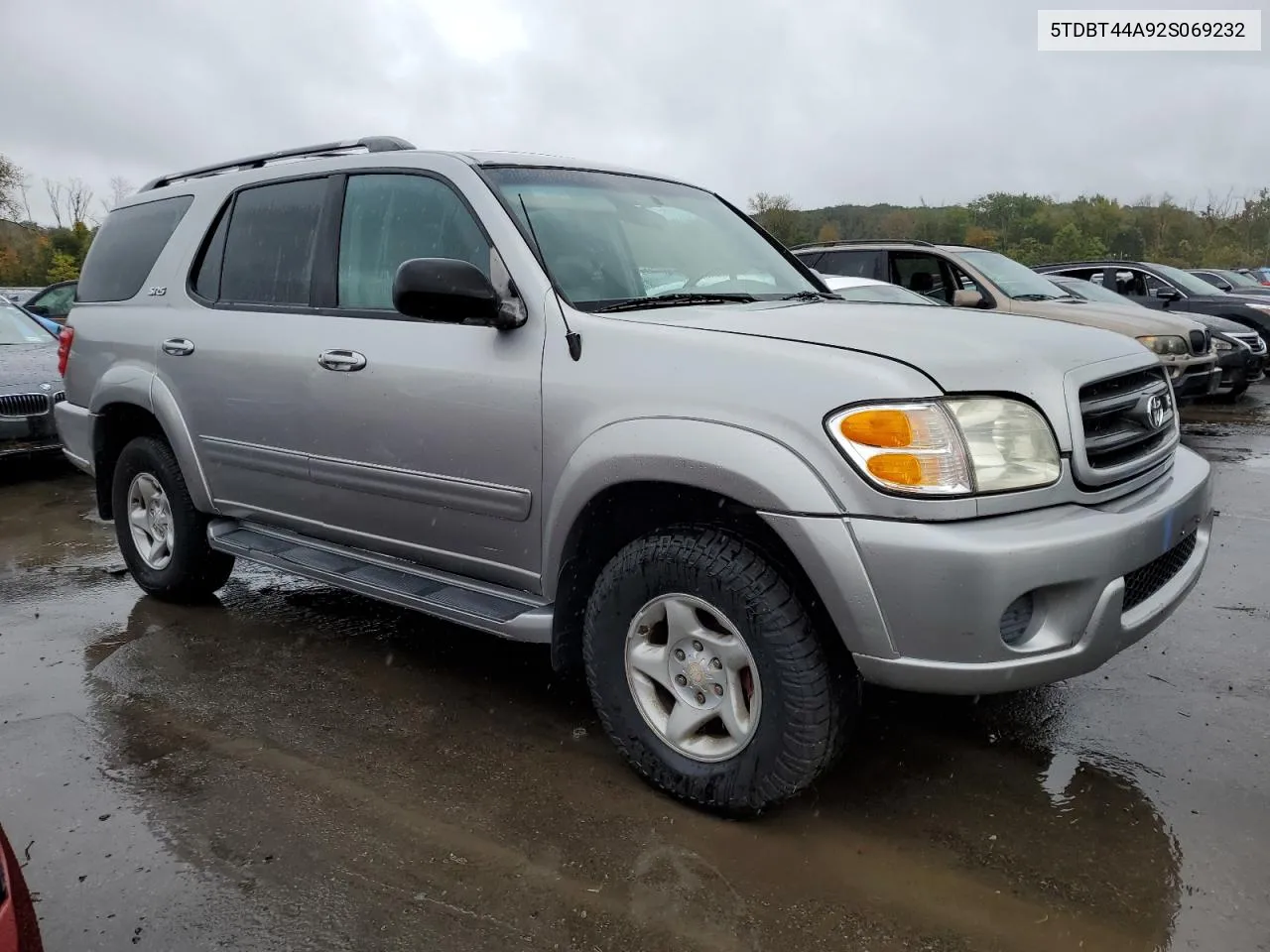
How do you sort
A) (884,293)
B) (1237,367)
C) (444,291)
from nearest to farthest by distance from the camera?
(444,291)
(884,293)
(1237,367)

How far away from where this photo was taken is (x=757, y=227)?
4.04m

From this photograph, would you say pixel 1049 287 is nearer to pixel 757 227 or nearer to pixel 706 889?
pixel 757 227

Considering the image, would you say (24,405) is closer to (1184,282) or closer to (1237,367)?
(1237,367)

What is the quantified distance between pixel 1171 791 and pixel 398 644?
2.72m

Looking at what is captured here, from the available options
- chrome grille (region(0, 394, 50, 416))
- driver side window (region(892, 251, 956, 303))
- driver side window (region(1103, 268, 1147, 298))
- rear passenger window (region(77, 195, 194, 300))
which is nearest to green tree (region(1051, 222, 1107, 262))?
driver side window (region(1103, 268, 1147, 298))

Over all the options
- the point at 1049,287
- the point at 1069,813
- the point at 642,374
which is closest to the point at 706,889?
the point at 1069,813

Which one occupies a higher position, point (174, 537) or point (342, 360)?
point (342, 360)

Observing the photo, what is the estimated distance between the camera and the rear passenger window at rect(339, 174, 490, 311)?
3.17 meters

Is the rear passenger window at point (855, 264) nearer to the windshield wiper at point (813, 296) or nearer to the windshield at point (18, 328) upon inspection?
the windshield wiper at point (813, 296)

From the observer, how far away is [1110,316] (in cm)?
871

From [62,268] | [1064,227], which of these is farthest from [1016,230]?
[62,268]

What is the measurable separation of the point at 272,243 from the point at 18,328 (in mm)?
6523

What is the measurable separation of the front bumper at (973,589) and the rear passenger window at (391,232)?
149cm

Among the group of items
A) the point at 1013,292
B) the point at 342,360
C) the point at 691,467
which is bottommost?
the point at 691,467
